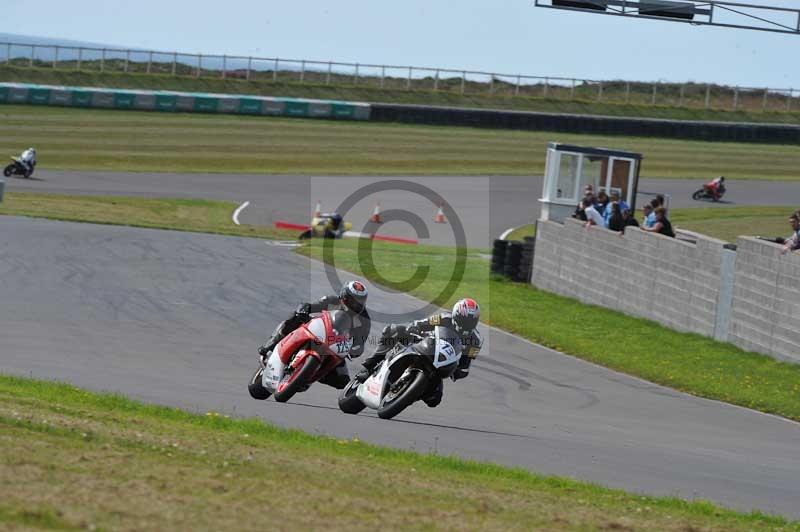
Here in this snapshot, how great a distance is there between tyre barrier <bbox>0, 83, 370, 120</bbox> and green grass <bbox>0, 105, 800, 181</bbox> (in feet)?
2.17

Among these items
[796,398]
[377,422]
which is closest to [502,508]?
[377,422]

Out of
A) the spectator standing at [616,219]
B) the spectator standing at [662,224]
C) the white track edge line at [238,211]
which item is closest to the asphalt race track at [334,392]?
the spectator standing at [662,224]

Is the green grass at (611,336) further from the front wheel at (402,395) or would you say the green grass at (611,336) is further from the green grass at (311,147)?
the green grass at (311,147)

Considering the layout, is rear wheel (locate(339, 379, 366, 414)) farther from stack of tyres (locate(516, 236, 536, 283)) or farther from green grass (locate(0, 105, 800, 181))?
green grass (locate(0, 105, 800, 181))

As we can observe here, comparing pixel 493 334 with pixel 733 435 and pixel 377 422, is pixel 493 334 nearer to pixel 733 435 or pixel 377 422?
pixel 733 435

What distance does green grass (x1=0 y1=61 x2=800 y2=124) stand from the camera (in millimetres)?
64562

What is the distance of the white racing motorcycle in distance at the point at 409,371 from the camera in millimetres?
11258

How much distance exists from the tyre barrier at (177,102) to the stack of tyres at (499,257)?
35510 millimetres

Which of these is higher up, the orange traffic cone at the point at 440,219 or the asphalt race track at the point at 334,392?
the orange traffic cone at the point at 440,219

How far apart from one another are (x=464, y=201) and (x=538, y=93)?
33.3 m

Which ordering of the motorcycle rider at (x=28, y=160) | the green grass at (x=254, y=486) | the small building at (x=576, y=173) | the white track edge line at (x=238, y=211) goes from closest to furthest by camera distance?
1. the green grass at (x=254, y=486)
2. the small building at (x=576, y=173)
3. the white track edge line at (x=238, y=211)
4. the motorcycle rider at (x=28, y=160)

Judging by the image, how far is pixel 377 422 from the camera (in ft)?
37.9

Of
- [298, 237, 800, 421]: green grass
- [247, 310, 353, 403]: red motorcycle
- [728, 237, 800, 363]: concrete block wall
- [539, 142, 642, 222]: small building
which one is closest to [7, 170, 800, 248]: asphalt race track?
[539, 142, 642, 222]: small building

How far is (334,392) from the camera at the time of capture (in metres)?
13.7
